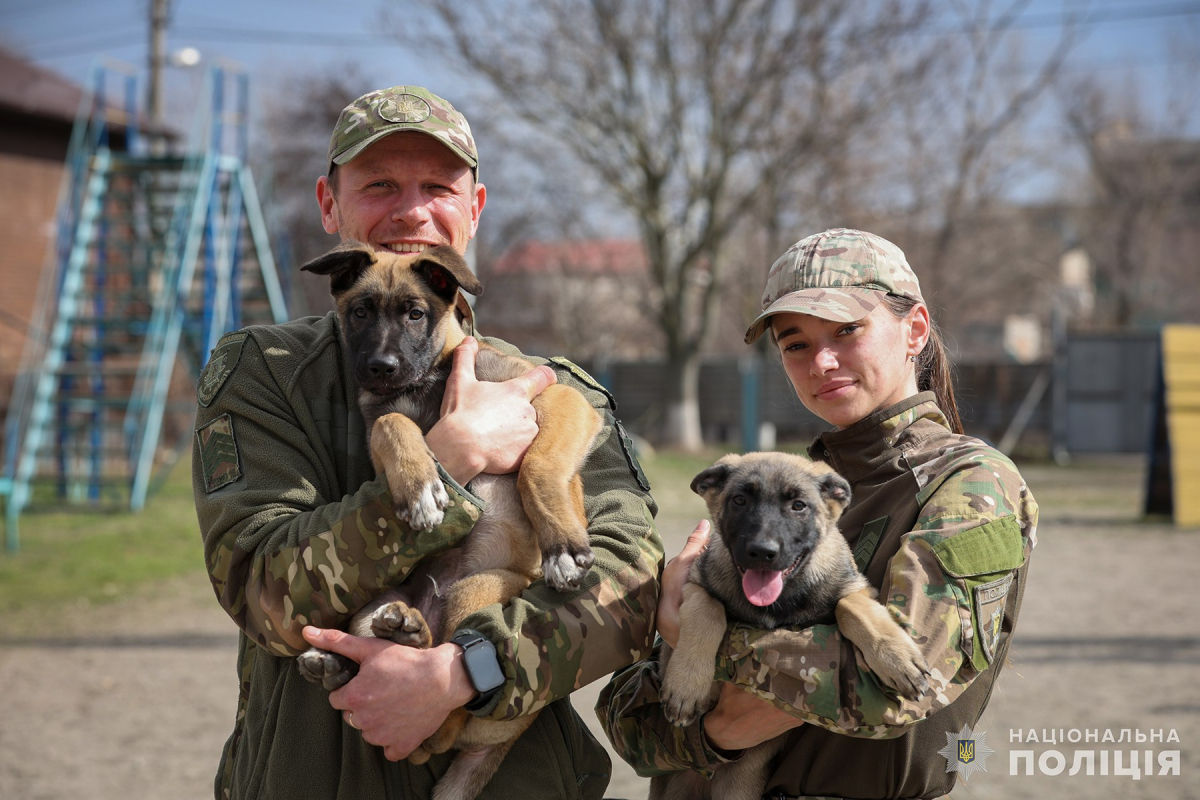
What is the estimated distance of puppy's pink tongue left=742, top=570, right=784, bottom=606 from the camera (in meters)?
2.86

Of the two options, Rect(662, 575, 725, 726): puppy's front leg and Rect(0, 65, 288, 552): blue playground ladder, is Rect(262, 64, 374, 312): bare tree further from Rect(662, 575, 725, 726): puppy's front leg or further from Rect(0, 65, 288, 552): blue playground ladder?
Rect(662, 575, 725, 726): puppy's front leg

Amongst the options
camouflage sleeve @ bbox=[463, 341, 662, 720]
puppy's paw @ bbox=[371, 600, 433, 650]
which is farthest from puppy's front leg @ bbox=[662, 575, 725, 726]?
puppy's paw @ bbox=[371, 600, 433, 650]

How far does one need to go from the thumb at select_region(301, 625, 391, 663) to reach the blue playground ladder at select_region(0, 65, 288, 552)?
1262 cm

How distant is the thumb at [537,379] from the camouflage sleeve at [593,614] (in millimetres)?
249

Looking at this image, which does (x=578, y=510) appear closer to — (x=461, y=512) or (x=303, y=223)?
(x=461, y=512)

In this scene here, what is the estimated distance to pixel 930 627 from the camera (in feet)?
8.07

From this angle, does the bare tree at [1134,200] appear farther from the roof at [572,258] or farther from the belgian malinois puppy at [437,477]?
the belgian malinois puppy at [437,477]

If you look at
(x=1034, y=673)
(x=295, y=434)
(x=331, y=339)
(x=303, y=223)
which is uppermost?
(x=303, y=223)

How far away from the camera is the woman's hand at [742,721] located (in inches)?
107

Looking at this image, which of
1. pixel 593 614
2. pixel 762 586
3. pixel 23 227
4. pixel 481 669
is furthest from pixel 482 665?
pixel 23 227

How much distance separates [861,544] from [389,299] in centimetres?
165

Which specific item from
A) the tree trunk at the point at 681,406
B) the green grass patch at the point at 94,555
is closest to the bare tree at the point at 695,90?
the tree trunk at the point at 681,406

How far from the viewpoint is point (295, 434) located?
108 inches

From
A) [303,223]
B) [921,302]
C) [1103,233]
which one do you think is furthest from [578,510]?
[1103,233]
